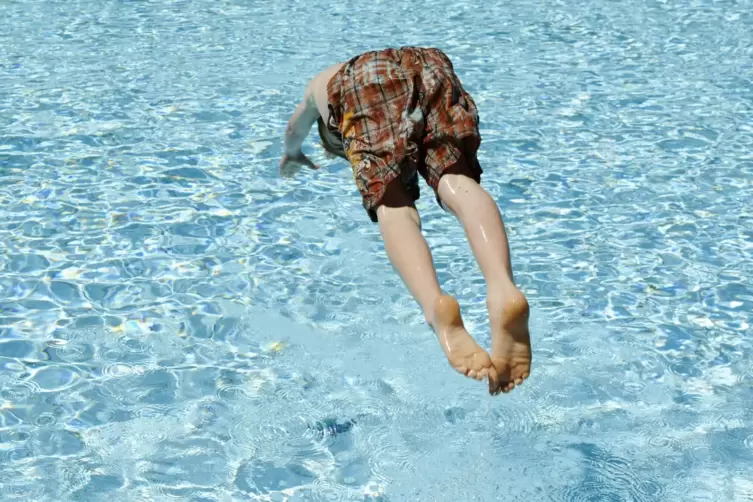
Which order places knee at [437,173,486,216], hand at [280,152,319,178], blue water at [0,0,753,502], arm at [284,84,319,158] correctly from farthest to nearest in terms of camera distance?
hand at [280,152,319,178] < arm at [284,84,319,158] < blue water at [0,0,753,502] < knee at [437,173,486,216]

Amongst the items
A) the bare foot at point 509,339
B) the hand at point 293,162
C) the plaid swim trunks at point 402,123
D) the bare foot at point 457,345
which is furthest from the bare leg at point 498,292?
the hand at point 293,162

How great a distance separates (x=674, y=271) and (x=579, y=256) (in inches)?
21.2

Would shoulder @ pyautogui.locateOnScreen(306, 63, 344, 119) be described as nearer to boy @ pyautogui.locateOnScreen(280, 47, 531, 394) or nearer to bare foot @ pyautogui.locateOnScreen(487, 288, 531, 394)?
boy @ pyautogui.locateOnScreen(280, 47, 531, 394)

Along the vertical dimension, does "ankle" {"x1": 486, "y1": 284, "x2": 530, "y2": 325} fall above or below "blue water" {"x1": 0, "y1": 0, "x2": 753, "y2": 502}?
above

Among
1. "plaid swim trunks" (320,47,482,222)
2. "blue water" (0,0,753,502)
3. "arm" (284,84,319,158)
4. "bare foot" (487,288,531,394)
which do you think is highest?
"plaid swim trunks" (320,47,482,222)

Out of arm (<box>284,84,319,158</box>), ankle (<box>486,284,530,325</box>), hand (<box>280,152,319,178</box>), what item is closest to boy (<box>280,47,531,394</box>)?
ankle (<box>486,284,530,325</box>)

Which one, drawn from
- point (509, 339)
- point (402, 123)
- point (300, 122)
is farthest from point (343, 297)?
point (509, 339)

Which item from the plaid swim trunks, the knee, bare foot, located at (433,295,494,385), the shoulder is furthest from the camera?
the shoulder

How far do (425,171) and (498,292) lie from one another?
74cm

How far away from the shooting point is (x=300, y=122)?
4684 mm

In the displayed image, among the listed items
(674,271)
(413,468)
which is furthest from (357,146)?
(674,271)

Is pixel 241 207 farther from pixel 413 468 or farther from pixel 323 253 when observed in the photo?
pixel 413 468

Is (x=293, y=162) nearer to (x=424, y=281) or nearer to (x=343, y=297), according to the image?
(x=343, y=297)

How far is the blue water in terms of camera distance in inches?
163
